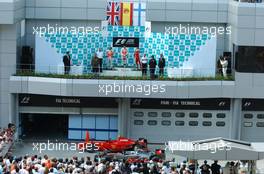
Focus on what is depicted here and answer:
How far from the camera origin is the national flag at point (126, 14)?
168 ft

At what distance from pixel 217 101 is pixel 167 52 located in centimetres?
408

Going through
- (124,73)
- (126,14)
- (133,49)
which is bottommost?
(124,73)

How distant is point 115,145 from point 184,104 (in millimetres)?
5742

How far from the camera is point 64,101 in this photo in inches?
2008

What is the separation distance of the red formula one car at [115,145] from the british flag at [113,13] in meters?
6.74

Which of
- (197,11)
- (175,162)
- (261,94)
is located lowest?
(175,162)

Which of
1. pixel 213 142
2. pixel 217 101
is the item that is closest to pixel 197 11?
pixel 217 101

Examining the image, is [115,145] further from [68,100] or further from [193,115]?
[193,115]

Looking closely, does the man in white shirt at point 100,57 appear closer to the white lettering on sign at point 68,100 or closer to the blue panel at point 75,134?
the white lettering on sign at point 68,100

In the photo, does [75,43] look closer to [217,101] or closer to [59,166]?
[217,101]

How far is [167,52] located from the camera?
171 feet

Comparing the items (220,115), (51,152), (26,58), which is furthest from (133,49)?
(51,152)

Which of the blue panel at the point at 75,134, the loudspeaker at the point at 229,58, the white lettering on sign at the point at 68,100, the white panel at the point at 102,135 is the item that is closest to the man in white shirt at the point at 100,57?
the white lettering on sign at the point at 68,100

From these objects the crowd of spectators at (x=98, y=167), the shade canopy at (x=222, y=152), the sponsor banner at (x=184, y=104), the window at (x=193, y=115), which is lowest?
the crowd of spectators at (x=98, y=167)
